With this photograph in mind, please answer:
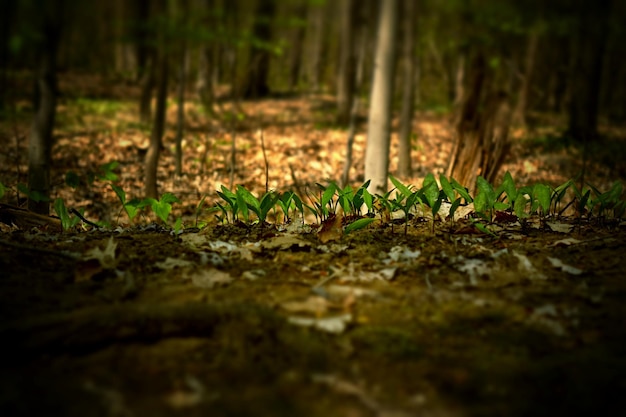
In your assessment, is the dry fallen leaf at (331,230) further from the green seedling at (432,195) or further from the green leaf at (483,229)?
the green leaf at (483,229)

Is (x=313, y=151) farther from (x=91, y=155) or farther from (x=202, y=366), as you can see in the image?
(x=202, y=366)

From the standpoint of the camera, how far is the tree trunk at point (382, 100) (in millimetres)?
5457

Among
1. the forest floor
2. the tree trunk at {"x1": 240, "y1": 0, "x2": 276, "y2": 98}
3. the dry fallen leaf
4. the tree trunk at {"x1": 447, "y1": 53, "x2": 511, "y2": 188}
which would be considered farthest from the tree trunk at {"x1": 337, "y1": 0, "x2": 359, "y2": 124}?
the forest floor

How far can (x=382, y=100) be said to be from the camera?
549 centimetres

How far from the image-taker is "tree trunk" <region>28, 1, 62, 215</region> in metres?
4.36

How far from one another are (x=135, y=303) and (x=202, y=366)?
55 cm

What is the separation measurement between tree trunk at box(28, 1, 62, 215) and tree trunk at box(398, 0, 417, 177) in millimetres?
5342

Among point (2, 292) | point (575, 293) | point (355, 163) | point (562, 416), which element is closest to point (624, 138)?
point (355, 163)

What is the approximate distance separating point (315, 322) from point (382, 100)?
13.9 feet

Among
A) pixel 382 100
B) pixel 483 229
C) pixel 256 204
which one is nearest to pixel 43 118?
pixel 256 204

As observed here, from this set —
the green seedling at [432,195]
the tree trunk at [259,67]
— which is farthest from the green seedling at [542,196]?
the tree trunk at [259,67]

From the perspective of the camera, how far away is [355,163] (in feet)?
28.9

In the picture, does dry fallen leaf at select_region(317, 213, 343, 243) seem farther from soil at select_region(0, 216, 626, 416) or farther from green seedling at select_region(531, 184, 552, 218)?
green seedling at select_region(531, 184, 552, 218)

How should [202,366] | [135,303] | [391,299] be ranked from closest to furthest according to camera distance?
[202,366], [135,303], [391,299]
